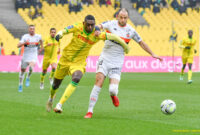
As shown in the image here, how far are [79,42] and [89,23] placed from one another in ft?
1.77

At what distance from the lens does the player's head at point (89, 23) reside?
9.23 m

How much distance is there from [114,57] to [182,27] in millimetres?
33162

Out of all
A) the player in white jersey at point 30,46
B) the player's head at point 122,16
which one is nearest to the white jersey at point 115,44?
the player's head at point 122,16

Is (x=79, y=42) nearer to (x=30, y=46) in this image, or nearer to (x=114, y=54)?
(x=114, y=54)

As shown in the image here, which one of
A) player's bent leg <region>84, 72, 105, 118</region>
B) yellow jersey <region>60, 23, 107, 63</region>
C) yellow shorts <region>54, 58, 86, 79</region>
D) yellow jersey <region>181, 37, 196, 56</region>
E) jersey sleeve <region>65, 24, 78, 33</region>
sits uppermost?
yellow jersey <region>181, 37, 196, 56</region>

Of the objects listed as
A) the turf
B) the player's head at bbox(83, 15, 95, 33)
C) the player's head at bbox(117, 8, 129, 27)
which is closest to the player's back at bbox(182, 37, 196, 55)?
the turf

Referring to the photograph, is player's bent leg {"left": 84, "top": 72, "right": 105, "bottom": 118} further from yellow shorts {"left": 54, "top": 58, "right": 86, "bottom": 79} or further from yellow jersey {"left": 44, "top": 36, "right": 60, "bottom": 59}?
yellow jersey {"left": 44, "top": 36, "right": 60, "bottom": 59}

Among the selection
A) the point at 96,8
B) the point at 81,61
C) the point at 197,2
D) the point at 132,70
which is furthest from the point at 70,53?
the point at 197,2

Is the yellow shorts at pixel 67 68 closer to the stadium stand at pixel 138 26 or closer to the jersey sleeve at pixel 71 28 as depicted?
the jersey sleeve at pixel 71 28

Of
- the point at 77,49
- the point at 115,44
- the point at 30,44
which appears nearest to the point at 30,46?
the point at 30,44

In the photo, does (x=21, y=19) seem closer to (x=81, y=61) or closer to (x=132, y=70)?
(x=132, y=70)

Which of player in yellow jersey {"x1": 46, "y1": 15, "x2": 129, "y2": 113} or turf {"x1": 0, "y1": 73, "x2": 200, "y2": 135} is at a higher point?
player in yellow jersey {"x1": 46, "y1": 15, "x2": 129, "y2": 113}

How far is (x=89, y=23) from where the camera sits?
9250mm

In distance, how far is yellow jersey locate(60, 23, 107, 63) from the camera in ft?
30.9
